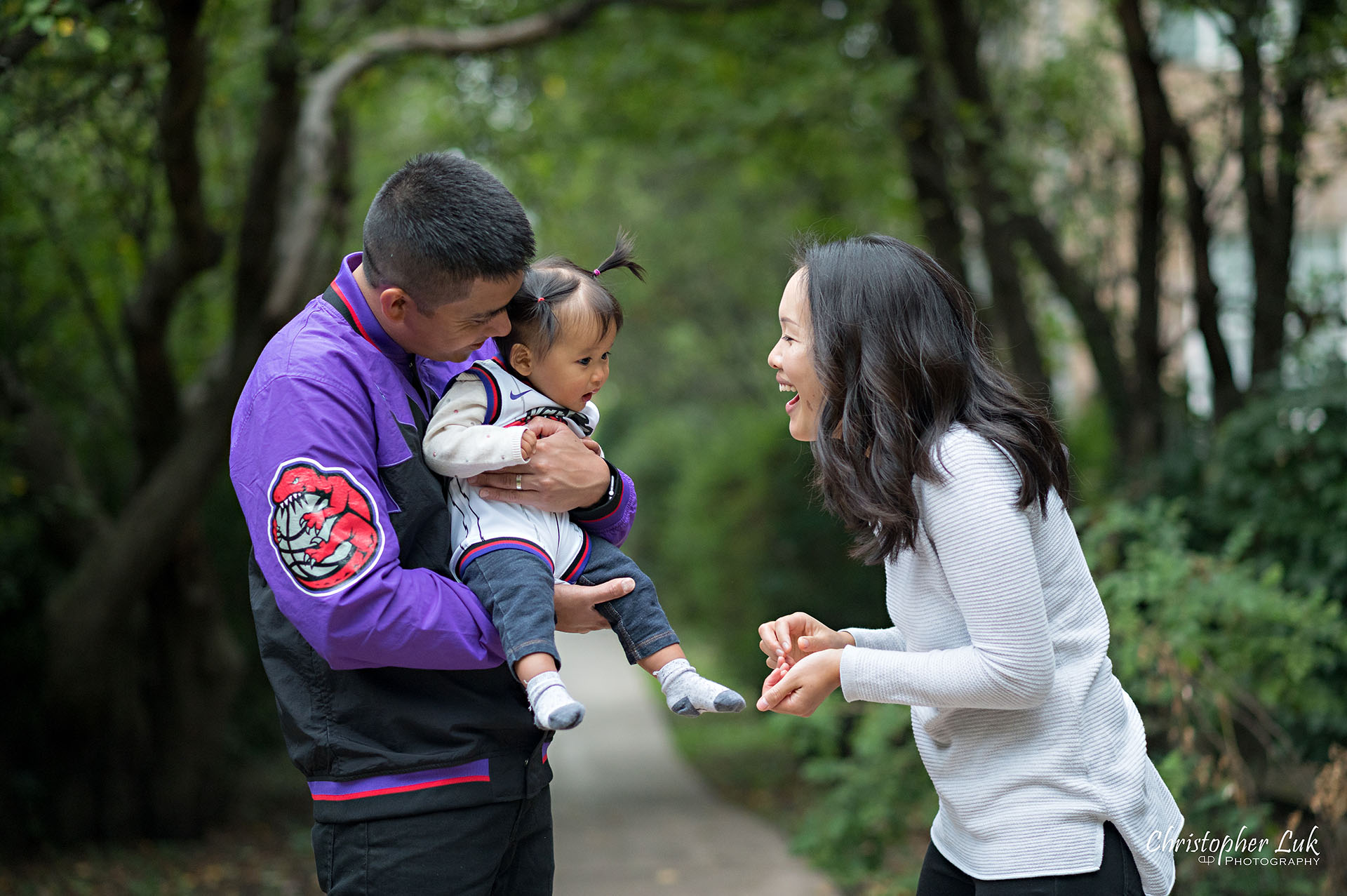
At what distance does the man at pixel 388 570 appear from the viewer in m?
1.82

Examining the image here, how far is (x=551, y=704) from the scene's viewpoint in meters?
1.96

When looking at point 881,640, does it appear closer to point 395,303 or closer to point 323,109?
point 395,303

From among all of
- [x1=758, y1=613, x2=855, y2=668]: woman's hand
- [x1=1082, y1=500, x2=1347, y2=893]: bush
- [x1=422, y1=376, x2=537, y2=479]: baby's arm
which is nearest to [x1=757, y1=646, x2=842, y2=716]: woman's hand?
[x1=758, y1=613, x2=855, y2=668]: woman's hand

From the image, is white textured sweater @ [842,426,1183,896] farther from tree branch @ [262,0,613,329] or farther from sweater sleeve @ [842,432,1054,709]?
tree branch @ [262,0,613,329]

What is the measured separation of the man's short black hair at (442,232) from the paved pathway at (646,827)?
483cm

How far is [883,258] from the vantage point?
6.89 feet

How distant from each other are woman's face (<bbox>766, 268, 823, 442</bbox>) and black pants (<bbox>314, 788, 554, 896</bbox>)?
91 centimetres

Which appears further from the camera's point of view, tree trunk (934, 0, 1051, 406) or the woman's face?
tree trunk (934, 0, 1051, 406)

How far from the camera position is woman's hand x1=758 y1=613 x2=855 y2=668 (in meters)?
2.23

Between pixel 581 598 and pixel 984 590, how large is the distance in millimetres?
788

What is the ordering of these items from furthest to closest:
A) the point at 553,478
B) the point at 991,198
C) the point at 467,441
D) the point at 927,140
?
the point at 927,140 < the point at 991,198 < the point at 553,478 < the point at 467,441

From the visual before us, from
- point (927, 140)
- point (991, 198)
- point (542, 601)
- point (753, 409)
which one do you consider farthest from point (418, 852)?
point (753, 409)

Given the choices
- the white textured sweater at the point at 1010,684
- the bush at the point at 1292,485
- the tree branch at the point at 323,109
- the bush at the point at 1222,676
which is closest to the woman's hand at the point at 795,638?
the white textured sweater at the point at 1010,684

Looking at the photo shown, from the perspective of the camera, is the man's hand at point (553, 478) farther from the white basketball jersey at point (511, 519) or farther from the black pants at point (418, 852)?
the black pants at point (418, 852)
